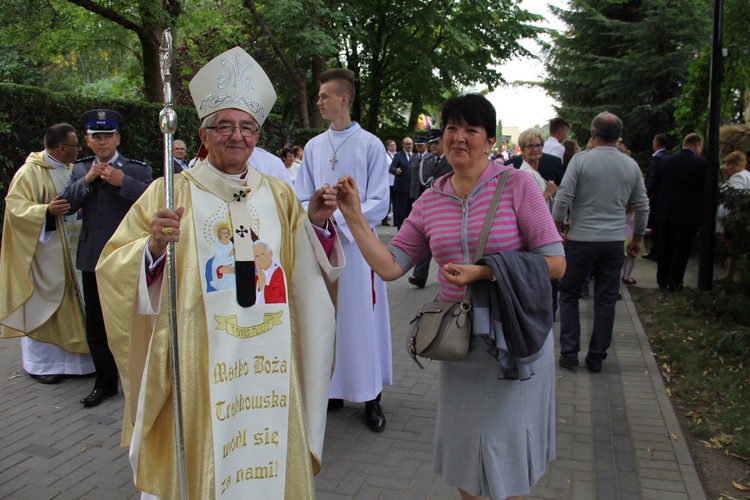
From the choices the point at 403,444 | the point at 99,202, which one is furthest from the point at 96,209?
the point at 403,444

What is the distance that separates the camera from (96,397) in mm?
5086

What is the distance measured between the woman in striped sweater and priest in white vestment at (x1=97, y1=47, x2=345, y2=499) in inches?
14.4

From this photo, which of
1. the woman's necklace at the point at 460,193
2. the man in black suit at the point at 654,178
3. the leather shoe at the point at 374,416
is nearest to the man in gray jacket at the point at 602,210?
the leather shoe at the point at 374,416

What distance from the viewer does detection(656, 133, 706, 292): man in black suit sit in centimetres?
870

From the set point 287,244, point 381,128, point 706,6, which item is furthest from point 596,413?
point 381,128

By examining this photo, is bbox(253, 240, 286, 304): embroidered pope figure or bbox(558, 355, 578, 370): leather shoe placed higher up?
bbox(253, 240, 286, 304): embroidered pope figure

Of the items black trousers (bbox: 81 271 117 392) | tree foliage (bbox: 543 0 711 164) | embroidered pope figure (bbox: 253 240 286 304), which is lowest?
black trousers (bbox: 81 271 117 392)

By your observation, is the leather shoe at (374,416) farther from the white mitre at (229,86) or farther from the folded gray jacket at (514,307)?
the white mitre at (229,86)

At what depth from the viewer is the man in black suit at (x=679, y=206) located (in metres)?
8.70

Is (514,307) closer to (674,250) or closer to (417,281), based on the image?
(417,281)

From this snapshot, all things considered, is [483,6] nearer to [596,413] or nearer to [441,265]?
[596,413]

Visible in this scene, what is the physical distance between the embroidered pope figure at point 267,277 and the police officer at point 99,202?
7.57 feet

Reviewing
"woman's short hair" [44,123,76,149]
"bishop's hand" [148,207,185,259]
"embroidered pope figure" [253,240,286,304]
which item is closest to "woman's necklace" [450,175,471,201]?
"embroidered pope figure" [253,240,286,304]

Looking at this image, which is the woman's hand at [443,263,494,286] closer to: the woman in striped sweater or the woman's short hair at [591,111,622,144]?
the woman in striped sweater
